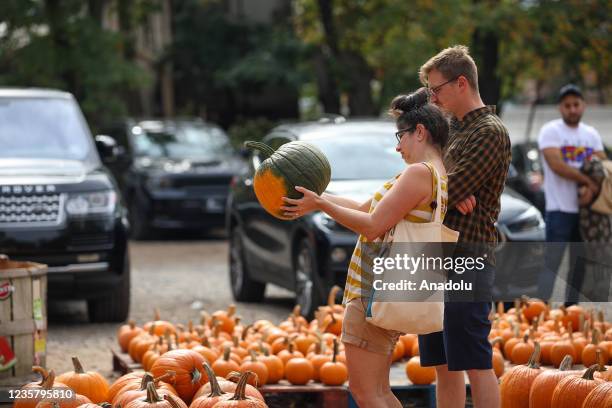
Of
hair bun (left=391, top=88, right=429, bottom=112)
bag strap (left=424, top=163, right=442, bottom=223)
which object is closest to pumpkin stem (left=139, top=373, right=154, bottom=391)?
bag strap (left=424, top=163, right=442, bottom=223)

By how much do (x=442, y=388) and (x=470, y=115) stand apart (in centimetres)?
123

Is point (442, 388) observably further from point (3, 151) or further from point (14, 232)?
point (3, 151)

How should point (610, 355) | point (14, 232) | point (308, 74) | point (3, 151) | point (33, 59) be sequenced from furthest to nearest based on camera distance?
point (308, 74)
point (33, 59)
point (3, 151)
point (14, 232)
point (610, 355)

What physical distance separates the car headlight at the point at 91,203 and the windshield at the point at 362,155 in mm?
1843

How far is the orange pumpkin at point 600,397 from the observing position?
5.72 m

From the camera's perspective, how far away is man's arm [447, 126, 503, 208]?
545 cm

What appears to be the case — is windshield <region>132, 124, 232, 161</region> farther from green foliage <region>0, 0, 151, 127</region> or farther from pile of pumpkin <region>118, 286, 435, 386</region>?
pile of pumpkin <region>118, 286, 435, 386</region>

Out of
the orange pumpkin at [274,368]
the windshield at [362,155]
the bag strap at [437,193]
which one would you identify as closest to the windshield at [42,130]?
the windshield at [362,155]

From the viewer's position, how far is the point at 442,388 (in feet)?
18.4

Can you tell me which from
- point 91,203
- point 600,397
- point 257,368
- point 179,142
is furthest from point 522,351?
point 179,142

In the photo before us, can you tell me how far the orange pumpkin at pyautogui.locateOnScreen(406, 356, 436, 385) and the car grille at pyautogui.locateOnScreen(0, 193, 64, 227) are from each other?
4315 mm

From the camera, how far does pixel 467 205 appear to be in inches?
216

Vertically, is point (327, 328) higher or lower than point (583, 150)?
lower

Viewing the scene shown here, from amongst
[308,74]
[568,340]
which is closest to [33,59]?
[308,74]
